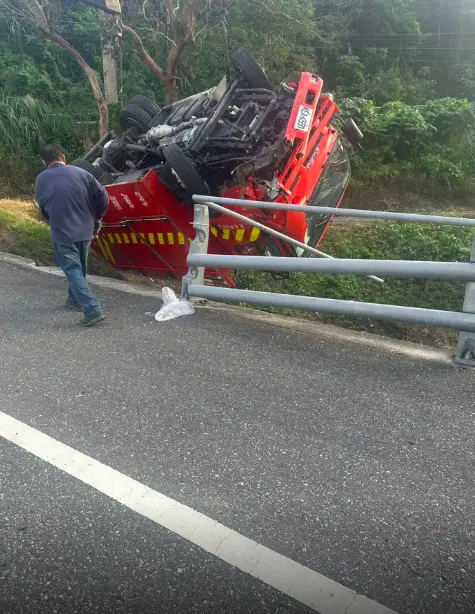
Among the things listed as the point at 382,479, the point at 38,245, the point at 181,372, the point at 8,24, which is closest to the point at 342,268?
the point at 181,372

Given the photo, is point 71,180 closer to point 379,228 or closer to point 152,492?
point 152,492

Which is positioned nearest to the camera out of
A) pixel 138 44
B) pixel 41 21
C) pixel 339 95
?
pixel 138 44

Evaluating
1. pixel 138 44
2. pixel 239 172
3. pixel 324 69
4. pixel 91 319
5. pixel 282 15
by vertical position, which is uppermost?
pixel 282 15

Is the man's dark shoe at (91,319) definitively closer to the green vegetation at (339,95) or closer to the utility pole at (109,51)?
the green vegetation at (339,95)

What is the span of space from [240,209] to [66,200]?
195 cm

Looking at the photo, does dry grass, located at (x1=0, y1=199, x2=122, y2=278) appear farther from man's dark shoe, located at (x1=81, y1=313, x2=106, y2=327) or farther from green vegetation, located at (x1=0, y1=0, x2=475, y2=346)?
man's dark shoe, located at (x1=81, y1=313, x2=106, y2=327)

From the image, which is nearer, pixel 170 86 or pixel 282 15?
pixel 170 86

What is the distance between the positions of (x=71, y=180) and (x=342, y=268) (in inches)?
95.5

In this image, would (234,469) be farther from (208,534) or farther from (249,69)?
Answer: (249,69)

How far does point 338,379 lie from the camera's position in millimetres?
3631

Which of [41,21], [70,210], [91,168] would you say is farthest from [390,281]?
[41,21]

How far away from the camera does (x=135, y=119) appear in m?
8.37

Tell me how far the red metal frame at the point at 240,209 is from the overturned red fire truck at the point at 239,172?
1 centimetres

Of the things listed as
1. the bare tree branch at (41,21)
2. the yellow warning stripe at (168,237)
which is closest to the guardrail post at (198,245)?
the yellow warning stripe at (168,237)
